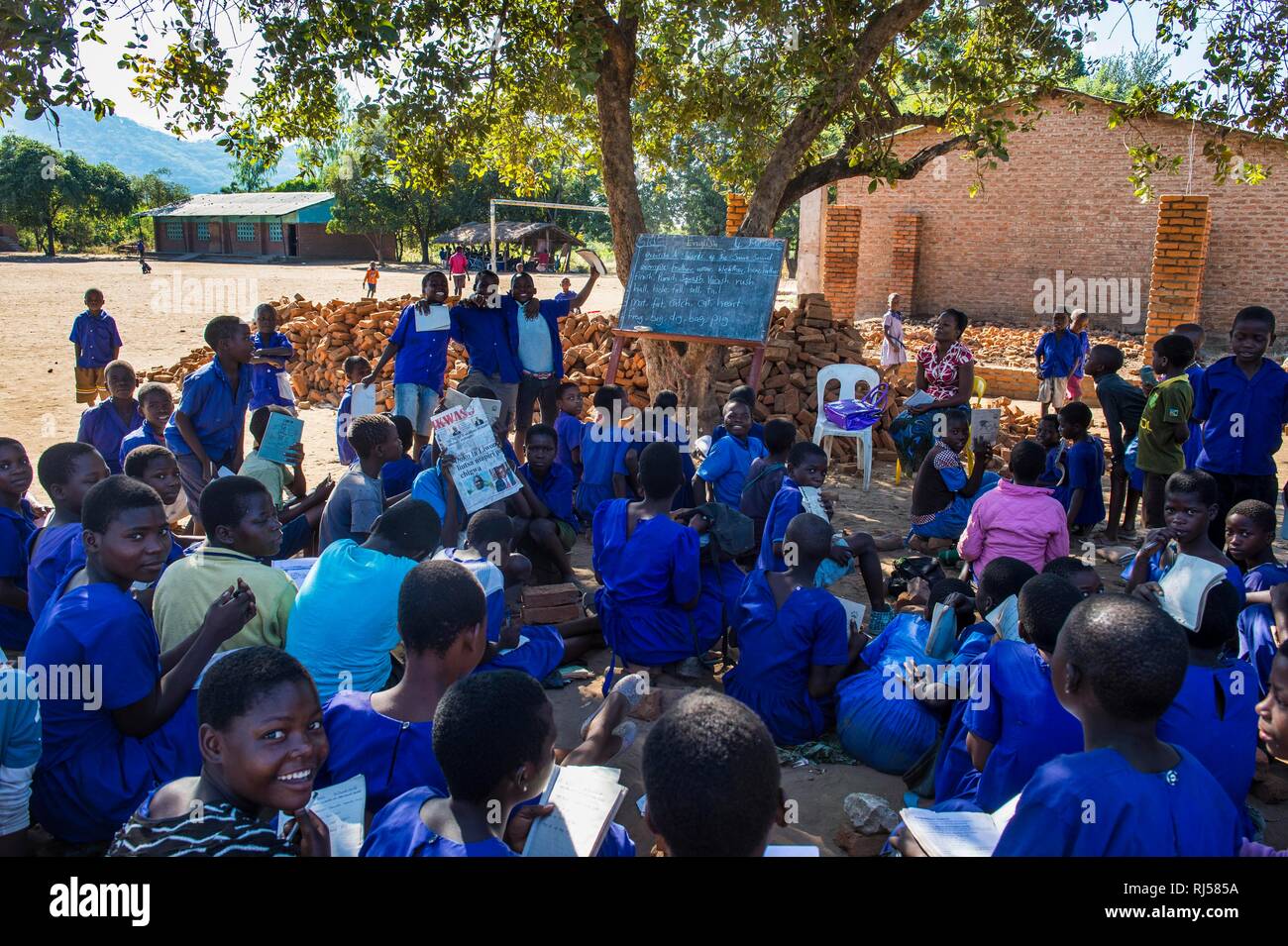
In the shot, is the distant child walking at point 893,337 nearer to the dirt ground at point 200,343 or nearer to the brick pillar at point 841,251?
the dirt ground at point 200,343

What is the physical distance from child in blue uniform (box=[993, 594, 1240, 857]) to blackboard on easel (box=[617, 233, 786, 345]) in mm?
6226

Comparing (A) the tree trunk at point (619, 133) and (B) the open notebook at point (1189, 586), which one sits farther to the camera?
(A) the tree trunk at point (619, 133)

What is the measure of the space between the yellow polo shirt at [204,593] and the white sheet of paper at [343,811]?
858mm

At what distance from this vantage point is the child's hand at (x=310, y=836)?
213 cm

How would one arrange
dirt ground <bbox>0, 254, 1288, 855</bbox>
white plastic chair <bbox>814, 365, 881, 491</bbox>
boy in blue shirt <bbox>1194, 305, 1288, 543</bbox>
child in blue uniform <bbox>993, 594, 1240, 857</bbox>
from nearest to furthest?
child in blue uniform <bbox>993, 594, 1240, 857</bbox> < dirt ground <bbox>0, 254, 1288, 855</bbox> < boy in blue shirt <bbox>1194, 305, 1288, 543</bbox> < white plastic chair <bbox>814, 365, 881, 491</bbox>

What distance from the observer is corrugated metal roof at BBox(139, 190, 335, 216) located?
42438mm

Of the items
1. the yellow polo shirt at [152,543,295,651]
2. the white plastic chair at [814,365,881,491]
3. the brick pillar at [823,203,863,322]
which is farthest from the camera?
the brick pillar at [823,203,863,322]

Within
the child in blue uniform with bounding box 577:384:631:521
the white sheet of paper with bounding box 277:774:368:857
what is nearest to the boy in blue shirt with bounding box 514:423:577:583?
the child in blue uniform with bounding box 577:384:631:521

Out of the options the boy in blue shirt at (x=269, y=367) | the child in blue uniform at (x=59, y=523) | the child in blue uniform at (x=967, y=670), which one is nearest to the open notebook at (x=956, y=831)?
the child in blue uniform at (x=967, y=670)

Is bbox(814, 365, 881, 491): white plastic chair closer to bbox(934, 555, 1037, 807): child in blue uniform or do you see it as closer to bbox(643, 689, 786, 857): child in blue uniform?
bbox(934, 555, 1037, 807): child in blue uniform

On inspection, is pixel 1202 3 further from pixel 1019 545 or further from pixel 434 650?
pixel 434 650

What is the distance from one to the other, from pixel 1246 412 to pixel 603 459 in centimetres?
383

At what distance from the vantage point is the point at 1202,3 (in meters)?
7.35

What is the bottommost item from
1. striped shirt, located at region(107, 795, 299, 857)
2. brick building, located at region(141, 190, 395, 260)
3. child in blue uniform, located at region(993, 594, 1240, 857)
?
striped shirt, located at region(107, 795, 299, 857)
